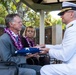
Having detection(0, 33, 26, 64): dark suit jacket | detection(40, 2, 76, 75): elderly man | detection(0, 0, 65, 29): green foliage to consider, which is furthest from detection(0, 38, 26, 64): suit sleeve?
detection(0, 0, 65, 29): green foliage

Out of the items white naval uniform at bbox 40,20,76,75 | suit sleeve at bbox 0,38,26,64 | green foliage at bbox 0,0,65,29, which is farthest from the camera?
green foliage at bbox 0,0,65,29

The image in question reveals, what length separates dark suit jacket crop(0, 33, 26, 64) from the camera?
2.69 metres

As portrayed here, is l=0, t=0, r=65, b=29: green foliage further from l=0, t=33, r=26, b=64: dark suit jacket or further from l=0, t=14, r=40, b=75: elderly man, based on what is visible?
l=0, t=33, r=26, b=64: dark suit jacket

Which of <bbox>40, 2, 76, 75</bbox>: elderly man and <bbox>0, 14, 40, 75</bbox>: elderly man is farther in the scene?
<bbox>0, 14, 40, 75</bbox>: elderly man

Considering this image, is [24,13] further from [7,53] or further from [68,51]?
[68,51]

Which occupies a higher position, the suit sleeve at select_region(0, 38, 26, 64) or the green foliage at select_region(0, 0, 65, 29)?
the green foliage at select_region(0, 0, 65, 29)

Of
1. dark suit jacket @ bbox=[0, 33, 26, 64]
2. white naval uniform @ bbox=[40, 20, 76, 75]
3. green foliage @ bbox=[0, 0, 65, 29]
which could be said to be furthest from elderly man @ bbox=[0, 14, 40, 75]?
green foliage @ bbox=[0, 0, 65, 29]

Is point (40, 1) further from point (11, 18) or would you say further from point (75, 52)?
point (75, 52)

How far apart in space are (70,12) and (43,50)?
486 millimetres

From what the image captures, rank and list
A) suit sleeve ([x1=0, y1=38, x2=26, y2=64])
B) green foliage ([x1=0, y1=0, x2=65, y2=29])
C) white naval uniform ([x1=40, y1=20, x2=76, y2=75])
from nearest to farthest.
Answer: white naval uniform ([x1=40, y1=20, x2=76, y2=75]) → suit sleeve ([x1=0, y1=38, x2=26, y2=64]) → green foliage ([x1=0, y1=0, x2=65, y2=29])

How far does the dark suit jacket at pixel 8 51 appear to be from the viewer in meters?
2.69

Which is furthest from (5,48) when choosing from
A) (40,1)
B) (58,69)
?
(40,1)

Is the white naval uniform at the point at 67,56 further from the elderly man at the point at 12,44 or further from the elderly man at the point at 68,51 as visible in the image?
the elderly man at the point at 12,44

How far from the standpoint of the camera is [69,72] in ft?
7.48
